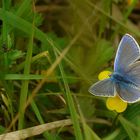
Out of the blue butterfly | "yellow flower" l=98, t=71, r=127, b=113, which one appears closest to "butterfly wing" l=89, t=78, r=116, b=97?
the blue butterfly

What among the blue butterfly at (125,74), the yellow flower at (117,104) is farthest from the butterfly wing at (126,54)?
the yellow flower at (117,104)

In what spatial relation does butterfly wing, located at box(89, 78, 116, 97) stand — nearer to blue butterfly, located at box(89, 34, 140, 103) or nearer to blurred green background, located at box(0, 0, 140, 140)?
blue butterfly, located at box(89, 34, 140, 103)

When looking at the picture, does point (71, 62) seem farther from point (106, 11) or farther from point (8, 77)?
point (106, 11)

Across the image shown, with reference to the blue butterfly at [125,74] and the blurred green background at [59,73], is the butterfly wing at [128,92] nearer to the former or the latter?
the blue butterfly at [125,74]

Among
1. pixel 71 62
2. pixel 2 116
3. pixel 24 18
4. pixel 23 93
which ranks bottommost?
pixel 2 116

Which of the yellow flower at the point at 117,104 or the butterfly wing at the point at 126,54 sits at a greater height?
the butterfly wing at the point at 126,54

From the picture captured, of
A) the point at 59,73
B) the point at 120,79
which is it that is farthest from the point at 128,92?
the point at 59,73

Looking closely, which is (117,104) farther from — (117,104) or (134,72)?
(134,72)

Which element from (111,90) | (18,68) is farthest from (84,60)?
(111,90)

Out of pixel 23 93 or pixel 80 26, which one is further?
pixel 80 26
